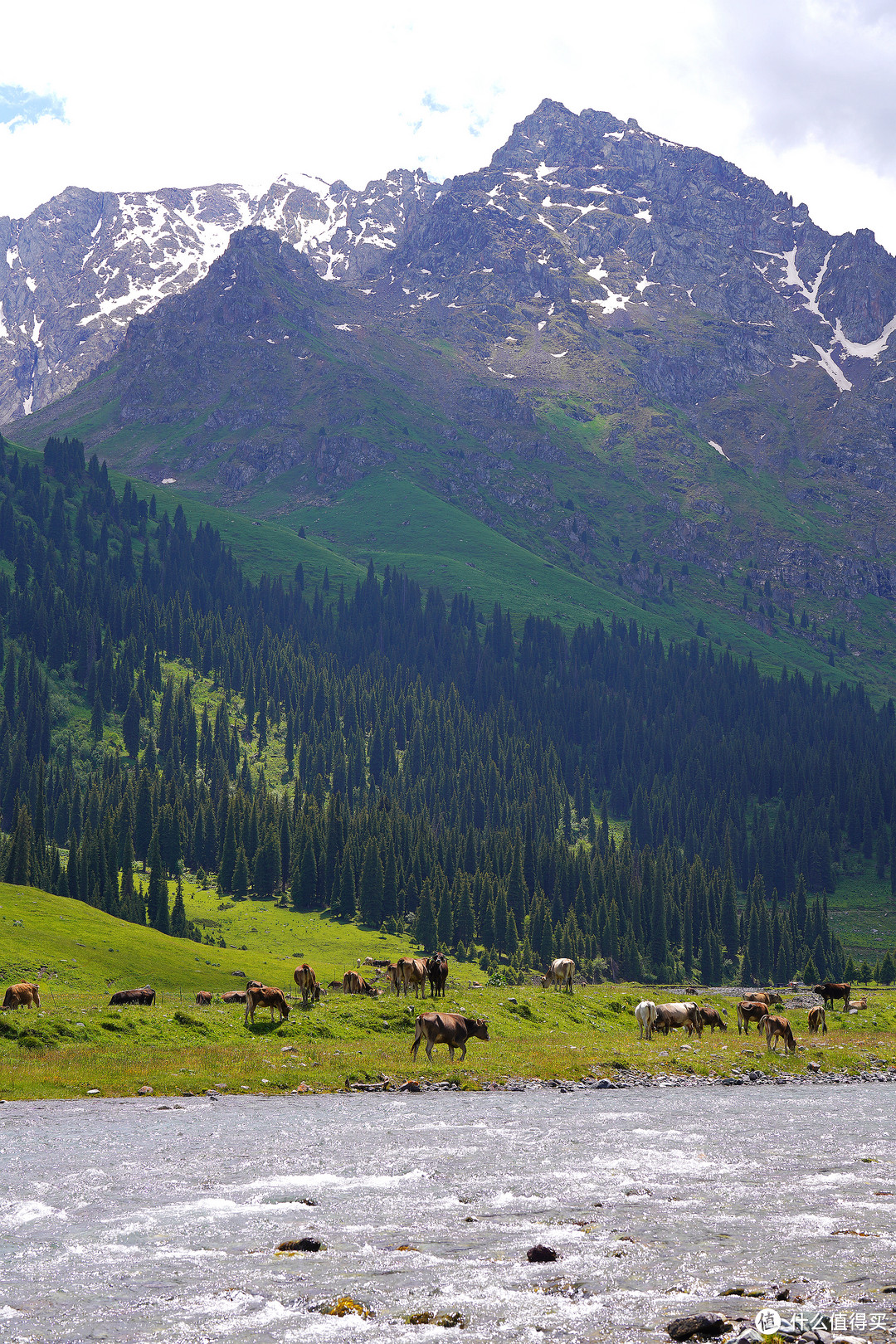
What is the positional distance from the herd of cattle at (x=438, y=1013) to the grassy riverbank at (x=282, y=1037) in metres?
1.18

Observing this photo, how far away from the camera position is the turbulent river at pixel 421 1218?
60.8 ft

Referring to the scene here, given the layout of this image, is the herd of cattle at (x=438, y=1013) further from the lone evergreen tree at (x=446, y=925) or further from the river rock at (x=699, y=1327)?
the lone evergreen tree at (x=446, y=925)

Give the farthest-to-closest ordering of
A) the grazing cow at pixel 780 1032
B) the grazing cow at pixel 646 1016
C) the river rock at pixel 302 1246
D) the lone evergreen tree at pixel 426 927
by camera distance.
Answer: the lone evergreen tree at pixel 426 927 → the grazing cow at pixel 646 1016 → the grazing cow at pixel 780 1032 → the river rock at pixel 302 1246

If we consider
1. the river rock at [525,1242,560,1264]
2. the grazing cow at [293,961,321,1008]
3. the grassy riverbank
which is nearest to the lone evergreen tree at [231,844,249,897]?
the grassy riverbank

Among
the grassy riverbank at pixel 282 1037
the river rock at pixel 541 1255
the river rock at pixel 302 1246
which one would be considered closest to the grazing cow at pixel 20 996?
the grassy riverbank at pixel 282 1037

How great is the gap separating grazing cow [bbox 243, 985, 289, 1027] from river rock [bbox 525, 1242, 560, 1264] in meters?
42.8

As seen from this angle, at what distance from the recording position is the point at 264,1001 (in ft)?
205

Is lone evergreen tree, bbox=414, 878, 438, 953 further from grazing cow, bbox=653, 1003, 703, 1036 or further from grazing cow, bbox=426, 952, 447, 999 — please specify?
grazing cow, bbox=426, 952, 447, 999

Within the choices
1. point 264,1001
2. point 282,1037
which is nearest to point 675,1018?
point 282,1037

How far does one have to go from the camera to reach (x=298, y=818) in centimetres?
19950

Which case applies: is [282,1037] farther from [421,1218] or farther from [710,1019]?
[421,1218]

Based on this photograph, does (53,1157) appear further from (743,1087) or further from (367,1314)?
(743,1087)

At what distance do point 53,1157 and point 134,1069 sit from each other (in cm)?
1960

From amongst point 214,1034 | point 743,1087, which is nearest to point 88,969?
point 214,1034
